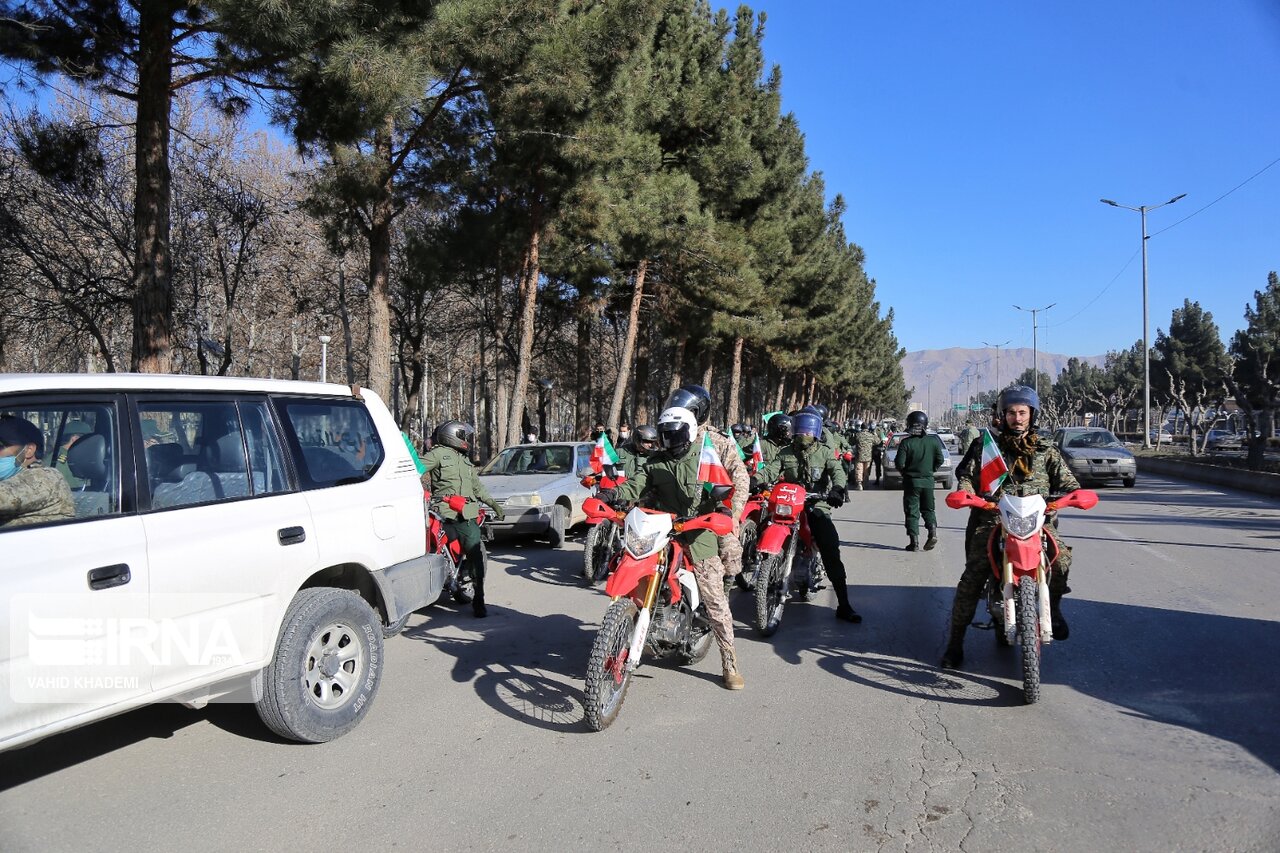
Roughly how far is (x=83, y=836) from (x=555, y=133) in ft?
42.6

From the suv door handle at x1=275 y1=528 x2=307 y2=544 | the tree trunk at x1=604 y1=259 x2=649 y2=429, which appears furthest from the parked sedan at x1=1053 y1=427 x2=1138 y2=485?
the suv door handle at x1=275 y1=528 x2=307 y2=544

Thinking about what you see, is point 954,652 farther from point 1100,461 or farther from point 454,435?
point 1100,461

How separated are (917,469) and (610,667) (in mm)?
7559

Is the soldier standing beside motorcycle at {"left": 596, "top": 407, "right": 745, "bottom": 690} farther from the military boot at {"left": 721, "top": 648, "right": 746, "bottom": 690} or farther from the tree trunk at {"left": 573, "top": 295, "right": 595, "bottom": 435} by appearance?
the tree trunk at {"left": 573, "top": 295, "right": 595, "bottom": 435}

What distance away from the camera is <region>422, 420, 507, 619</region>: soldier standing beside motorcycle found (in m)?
7.82

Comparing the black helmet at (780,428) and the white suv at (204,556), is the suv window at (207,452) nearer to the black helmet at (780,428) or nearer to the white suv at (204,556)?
the white suv at (204,556)

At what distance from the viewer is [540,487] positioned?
40.1 ft

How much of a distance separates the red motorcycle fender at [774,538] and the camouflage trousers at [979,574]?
1437 millimetres

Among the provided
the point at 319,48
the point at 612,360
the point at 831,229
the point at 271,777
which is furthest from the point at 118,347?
the point at 831,229

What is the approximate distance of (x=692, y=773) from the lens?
425cm

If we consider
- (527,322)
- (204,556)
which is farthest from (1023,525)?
(527,322)

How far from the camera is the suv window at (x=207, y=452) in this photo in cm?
396

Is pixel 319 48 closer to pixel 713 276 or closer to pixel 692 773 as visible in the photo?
pixel 692 773

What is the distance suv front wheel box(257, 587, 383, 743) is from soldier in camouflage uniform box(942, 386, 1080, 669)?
12.2ft
